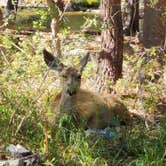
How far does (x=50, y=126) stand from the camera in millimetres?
6062

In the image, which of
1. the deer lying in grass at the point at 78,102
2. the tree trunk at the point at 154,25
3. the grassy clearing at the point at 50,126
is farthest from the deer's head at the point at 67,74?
the tree trunk at the point at 154,25

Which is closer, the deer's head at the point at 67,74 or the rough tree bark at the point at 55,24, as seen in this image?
the deer's head at the point at 67,74

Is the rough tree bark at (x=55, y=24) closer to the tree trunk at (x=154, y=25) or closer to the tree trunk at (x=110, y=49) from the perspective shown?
the tree trunk at (x=110, y=49)

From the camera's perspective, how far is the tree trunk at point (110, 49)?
8523mm

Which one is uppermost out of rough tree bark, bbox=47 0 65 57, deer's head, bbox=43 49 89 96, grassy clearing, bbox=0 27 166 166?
rough tree bark, bbox=47 0 65 57

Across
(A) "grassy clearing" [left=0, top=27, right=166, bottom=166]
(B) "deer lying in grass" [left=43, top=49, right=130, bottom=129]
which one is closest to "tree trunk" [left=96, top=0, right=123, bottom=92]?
(A) "grassy clearing" [left=0, top=27, right=166, bottom=166]

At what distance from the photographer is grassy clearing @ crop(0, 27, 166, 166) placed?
18.0 feet

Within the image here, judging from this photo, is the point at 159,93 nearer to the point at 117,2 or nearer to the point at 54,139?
the point at 117,2

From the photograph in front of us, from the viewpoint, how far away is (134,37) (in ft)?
50.8

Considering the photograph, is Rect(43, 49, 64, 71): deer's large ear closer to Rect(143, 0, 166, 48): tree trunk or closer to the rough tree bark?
the rough tree bark

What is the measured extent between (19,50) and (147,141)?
2.76m

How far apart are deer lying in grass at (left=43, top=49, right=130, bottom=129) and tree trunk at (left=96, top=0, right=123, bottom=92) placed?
163 cm

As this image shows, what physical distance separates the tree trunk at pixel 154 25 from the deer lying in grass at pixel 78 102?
307cm

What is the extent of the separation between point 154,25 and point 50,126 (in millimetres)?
5215
